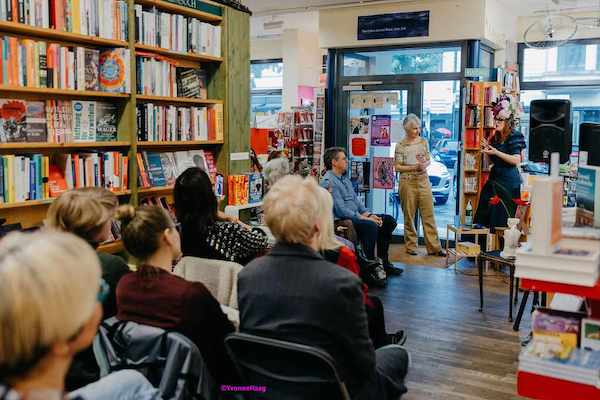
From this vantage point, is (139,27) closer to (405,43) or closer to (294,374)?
(294,374)

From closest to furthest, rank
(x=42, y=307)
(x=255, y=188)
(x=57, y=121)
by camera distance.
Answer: (x=42, y=307), (x=57, y=121), (x=255, y=188)

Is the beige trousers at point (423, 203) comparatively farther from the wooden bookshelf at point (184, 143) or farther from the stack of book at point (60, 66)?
the stack of book at point (60, 66)

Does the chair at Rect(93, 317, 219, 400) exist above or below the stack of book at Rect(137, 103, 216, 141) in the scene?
below

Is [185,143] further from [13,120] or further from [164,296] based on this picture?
[164,296]

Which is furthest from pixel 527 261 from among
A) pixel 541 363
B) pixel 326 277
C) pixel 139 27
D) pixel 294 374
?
pixel 139 27

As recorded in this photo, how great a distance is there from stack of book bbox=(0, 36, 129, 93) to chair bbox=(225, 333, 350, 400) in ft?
8.59

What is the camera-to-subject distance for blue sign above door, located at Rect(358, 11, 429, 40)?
7.87 metres

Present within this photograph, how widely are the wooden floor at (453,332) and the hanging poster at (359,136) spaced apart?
2205 mm

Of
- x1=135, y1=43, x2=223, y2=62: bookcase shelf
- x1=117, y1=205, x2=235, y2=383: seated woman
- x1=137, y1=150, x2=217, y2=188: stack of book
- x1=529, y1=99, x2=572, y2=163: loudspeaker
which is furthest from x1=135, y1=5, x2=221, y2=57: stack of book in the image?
x1=529, y1=99, x2=572, y2=163: loudspeaker

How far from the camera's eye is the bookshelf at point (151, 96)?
163 inches

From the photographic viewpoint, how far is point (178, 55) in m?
5.34

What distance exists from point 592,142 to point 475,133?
4.58 metres

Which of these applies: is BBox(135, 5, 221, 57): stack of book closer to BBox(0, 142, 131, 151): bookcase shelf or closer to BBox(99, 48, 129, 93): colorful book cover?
BBox(99, 48, 129, 93): colorful book cover

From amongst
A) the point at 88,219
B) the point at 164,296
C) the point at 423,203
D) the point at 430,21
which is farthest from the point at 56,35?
the point at 430,21
